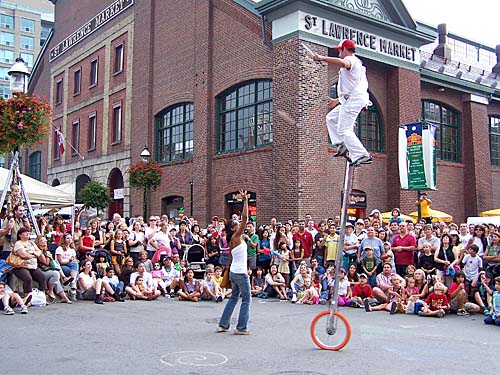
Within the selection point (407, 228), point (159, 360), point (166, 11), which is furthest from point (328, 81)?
point (159, 360)

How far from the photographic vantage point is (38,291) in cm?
1192

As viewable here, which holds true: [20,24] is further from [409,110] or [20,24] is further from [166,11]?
[409,110]

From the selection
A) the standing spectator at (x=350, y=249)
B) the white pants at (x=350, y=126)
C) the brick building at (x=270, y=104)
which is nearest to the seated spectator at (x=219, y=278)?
the standing spectator at (x=350, y=249)

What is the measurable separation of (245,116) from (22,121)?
10.8 metres

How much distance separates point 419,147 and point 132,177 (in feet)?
41.6

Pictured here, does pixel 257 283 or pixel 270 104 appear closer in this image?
pixel 257 283

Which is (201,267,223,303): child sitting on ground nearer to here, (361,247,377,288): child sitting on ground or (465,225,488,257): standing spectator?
(361,247,377,288): child sitting on ground

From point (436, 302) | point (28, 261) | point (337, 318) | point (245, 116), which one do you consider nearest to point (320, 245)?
point (436, 302)

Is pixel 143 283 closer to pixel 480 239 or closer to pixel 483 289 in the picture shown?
pixel 483 289

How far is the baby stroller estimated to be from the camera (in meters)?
15.8

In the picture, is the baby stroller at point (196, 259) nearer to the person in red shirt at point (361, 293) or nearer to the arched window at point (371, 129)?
the person in red shirt at point (361, 293)

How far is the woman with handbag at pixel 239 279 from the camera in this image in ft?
28.4

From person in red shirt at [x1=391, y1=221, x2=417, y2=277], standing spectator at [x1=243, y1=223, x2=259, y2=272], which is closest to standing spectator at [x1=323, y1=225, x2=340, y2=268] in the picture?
person in red shirt at [x1=391, y1=221, x2=417, y2=277]

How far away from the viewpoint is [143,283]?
45.6 ft
